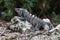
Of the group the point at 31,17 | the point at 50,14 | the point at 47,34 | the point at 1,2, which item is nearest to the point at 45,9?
the point at 50,14

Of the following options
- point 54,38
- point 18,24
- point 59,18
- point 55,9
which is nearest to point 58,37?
point 54,38

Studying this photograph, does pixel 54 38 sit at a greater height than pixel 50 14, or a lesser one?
lesser

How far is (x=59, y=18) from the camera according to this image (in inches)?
372

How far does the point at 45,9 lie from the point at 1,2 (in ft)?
6.75

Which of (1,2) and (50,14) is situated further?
(50,14)

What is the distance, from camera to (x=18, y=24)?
612cm

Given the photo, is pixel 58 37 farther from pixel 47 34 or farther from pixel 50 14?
pixel 50 14

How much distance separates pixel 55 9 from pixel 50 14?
2.00 ft

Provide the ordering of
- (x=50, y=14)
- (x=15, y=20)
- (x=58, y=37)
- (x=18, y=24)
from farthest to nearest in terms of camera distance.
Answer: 1. (x=50, y=14)
2. (x=15, y=20)
3. (x=18, y=24)
4. (x=58, y=37)

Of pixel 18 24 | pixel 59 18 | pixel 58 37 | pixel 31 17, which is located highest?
pixel 59 18

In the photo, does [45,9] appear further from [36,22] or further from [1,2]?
[36,22]

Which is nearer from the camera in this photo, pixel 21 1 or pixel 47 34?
pixel 47 34

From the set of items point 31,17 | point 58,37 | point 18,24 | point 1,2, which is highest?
point 1,2

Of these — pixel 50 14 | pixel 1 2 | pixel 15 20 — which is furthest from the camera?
pixel 50 14
